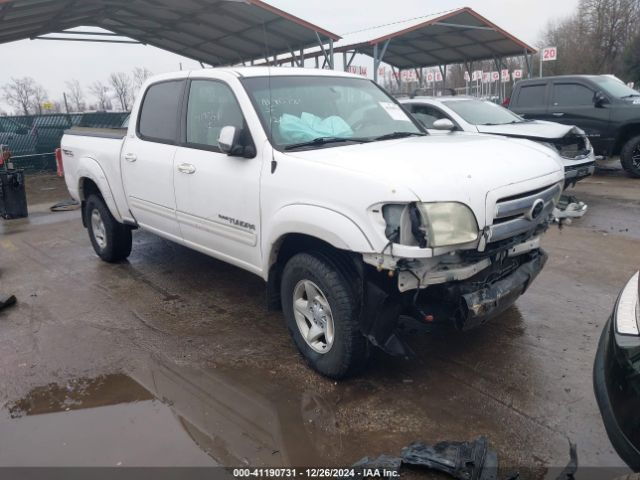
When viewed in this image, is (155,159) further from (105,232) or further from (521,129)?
(521,129)

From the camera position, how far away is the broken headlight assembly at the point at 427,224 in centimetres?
286

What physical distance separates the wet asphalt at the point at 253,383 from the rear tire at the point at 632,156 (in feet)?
19.3

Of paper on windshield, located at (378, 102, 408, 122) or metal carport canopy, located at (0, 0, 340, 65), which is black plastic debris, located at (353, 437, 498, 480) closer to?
paper on windshield, located at (378, 102, 408, 122)

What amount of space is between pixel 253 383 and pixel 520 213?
2029 mm

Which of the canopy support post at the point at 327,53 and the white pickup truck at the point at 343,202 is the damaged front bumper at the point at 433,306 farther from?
the canopy support post at the point at 327,53

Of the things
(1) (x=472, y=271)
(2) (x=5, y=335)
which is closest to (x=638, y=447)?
(1) (x=472, y=271)

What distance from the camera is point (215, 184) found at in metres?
4.04

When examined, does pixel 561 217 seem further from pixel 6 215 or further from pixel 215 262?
pixel 6 215

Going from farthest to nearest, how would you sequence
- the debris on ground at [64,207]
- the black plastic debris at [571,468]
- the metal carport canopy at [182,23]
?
1. the metal carport canopy at [182,23]
2. the debris on ground at [64,207]
3. the black plastic debris at [571,468]

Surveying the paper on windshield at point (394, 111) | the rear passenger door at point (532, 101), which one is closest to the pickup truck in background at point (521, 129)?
the rear passenger door at point (532, 101)

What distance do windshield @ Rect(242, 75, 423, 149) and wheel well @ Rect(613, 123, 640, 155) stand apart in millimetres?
7976

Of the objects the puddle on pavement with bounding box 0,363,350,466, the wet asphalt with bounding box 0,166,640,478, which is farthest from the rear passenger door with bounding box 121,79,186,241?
the puddle on pavement with bounding box 0,363,350,466

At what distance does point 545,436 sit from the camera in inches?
114

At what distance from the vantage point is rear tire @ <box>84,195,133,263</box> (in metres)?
6.03
